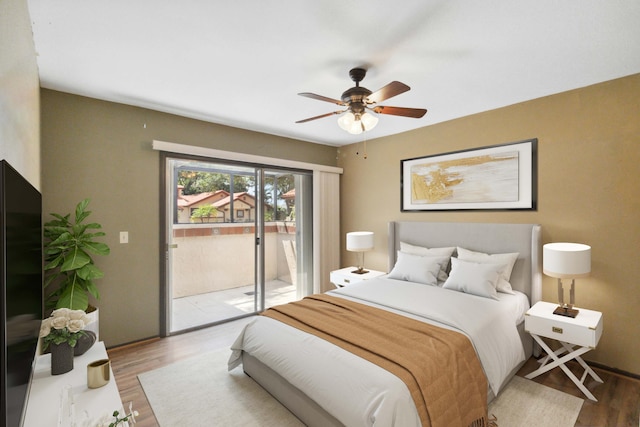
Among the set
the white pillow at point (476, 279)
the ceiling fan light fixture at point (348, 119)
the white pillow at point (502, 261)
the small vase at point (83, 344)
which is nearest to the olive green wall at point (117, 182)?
the small vase at point (83, 344)

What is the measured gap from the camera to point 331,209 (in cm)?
498

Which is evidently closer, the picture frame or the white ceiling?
the white ceiling

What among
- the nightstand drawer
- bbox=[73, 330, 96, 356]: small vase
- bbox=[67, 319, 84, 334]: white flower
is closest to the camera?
bbox=[67, 319, 84, 334]: white flower

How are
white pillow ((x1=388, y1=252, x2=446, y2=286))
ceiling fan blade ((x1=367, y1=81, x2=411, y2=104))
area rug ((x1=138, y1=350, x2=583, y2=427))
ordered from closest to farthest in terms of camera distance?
ceiling fan blade ((x1=367, y1=81, x2=411, y2=104)), area rug ((x1=138, y1=350, x2=583, y2=427)), white pillow ((x1=388, y1=252, x2=446, y2=286))

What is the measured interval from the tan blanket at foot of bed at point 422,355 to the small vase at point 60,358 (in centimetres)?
137

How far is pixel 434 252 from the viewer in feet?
11.9

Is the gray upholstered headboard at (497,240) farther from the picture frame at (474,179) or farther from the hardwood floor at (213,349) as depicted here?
the hardwood floor at (213,349)

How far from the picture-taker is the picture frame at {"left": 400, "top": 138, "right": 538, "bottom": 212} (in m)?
3.20

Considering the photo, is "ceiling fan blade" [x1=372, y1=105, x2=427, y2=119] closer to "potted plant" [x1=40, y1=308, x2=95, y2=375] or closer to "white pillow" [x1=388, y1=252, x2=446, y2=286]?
"white pillow" [x1=388, y1=252, x2=446, y2=286]

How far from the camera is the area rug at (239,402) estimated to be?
2.11 meters

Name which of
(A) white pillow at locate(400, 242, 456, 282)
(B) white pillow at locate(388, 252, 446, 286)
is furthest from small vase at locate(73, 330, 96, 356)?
(A) white pillow at locate(400, 242, 456, 282)

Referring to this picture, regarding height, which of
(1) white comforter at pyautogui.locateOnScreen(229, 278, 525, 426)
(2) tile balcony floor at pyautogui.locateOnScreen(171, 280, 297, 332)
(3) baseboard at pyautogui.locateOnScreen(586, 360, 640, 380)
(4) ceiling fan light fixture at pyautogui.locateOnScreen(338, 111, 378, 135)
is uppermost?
(4) ceiling fan light fixture at pyautogui.locateOnScreen(338, 111, 378, 135)

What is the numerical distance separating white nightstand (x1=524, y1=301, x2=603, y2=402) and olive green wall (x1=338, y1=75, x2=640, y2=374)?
30 cm

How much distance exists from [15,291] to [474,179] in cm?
386
